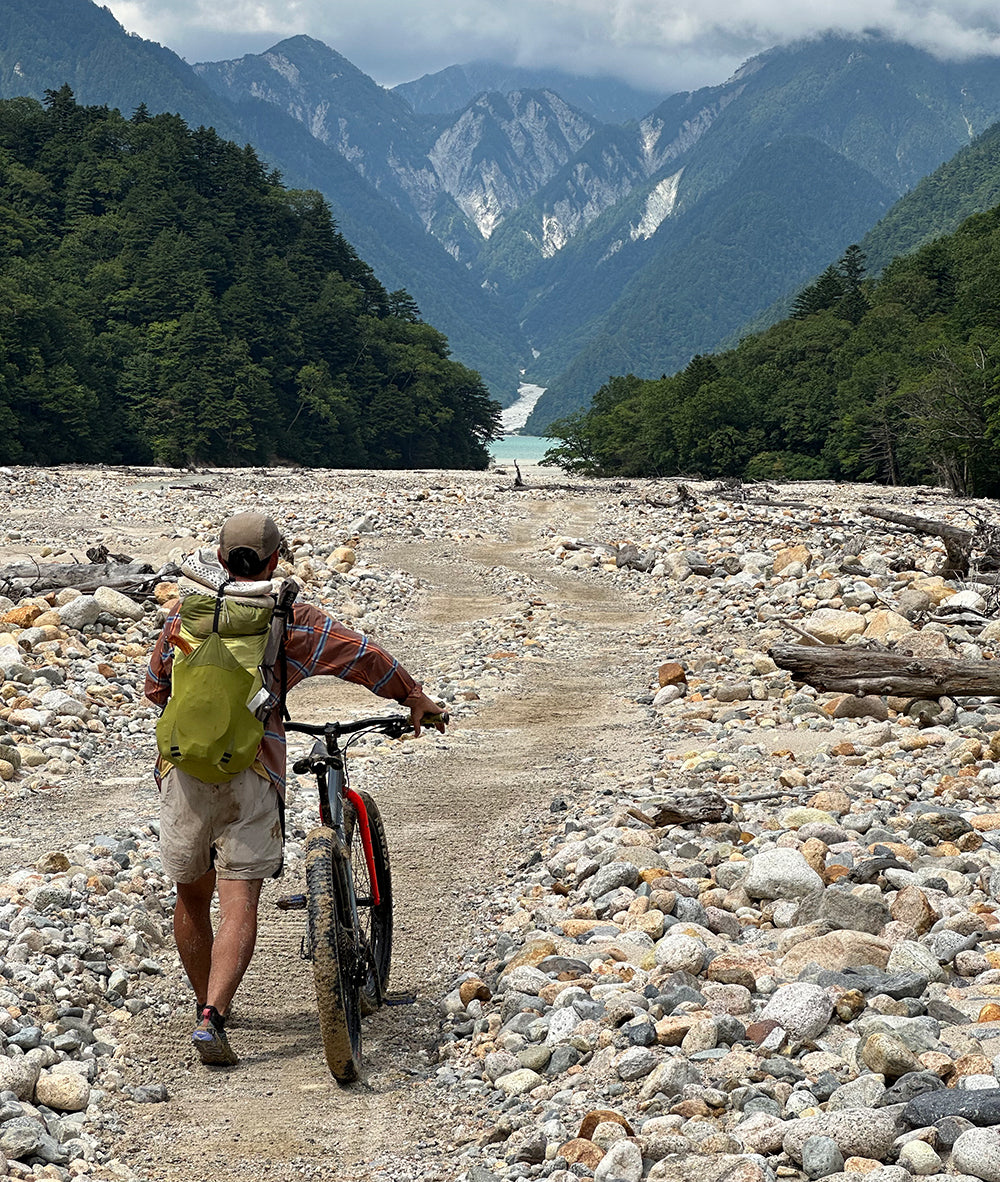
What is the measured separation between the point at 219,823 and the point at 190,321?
8107 cm

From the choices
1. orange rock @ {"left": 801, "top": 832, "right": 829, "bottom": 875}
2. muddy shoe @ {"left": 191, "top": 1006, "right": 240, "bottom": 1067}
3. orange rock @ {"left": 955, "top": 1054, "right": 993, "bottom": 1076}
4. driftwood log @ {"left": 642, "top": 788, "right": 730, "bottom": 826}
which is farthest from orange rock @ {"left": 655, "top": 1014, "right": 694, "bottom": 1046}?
driftwood log @ {"left": 642, "top": 788, "right": 730, "bottom": 826}

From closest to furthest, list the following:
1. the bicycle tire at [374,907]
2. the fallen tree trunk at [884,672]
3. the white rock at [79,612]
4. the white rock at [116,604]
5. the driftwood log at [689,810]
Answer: the bicycle tire at [374,907] → the driftwood log at [689,810] → the fallen tree trunk at [884,672] → the white rock at [79,612] → the white rock at [116,604]

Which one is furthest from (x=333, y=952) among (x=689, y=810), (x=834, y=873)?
(x=689, y=810)

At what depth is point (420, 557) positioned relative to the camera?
22297 millimetres

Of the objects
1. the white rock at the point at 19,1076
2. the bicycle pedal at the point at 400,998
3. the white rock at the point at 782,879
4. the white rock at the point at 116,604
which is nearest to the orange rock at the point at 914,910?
the white rock at the point at 782,879

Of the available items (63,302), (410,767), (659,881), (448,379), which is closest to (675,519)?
(410,767)

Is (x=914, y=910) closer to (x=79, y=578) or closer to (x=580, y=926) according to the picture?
(x=580, y=926)

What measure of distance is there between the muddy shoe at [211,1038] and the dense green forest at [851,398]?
45317 millimetres

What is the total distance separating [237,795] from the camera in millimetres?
4438

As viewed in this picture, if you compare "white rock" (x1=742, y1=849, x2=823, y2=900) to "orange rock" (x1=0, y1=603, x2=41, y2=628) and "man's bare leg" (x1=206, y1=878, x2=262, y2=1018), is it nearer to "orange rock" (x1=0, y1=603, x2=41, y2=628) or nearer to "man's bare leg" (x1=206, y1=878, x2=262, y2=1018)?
"man's bare leg" (x1=206, y1=878, x2=262, y2=1018)

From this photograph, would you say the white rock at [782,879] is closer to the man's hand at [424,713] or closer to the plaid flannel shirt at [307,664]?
the man's hand at [424,713]

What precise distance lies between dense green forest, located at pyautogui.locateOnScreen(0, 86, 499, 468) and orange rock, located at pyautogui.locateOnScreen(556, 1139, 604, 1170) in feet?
215

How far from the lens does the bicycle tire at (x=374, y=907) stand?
5086 millimetres

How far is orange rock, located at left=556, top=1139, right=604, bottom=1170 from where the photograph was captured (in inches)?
142
